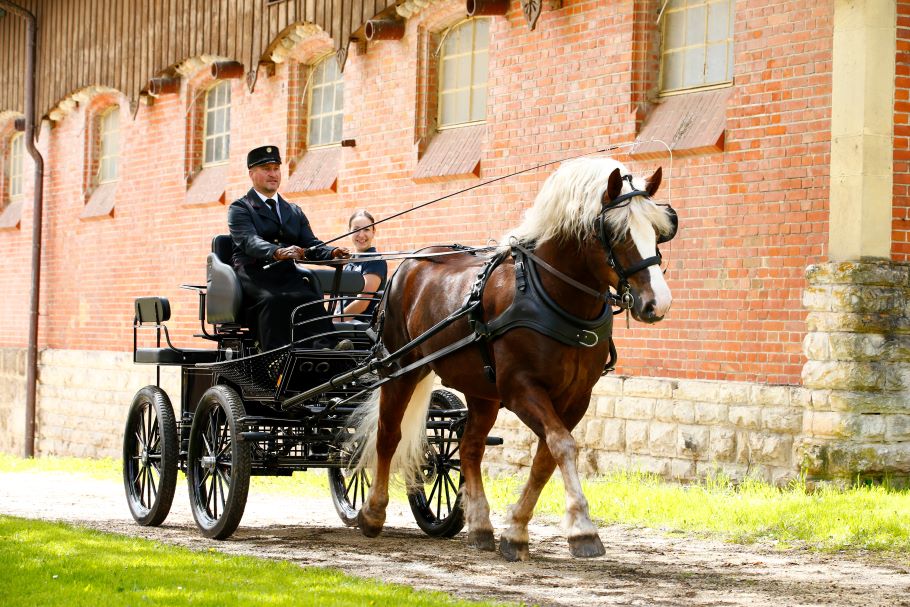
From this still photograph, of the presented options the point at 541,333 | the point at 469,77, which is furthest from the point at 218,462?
the point at 469,77

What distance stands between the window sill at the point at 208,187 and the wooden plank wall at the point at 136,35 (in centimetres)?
153

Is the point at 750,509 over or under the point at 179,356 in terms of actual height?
under

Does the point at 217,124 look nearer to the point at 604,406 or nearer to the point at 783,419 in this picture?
the point at 604,406

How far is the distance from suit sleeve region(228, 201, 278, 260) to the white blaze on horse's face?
273 centimetres

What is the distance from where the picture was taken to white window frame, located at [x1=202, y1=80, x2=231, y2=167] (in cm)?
1852

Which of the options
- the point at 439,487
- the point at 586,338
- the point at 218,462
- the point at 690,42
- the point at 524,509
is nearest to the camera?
the point at 586,338

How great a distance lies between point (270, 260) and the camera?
8797 millimetres

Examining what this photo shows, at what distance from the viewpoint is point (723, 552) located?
8289 mm

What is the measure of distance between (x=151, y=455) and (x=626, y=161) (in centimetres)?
502

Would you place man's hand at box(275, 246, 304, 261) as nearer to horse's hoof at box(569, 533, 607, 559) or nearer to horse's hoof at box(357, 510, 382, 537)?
horse's hoof at box(357, 510, 382, 537)

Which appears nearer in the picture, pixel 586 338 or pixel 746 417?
pixel 586 338

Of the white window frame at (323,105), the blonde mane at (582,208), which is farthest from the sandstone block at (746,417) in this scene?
the white window frame at (323,105)

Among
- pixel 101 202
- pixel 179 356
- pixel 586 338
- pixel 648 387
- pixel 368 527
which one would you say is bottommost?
pixel 368 527

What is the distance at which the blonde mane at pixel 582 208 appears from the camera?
6797 millimetres
